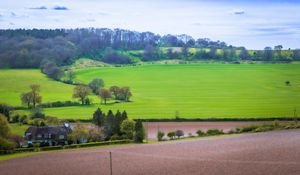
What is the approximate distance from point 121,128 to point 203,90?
1135 inches

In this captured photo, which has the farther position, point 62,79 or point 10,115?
point 62,79

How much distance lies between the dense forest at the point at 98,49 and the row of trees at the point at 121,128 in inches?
1466

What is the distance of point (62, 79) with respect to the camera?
70.3m

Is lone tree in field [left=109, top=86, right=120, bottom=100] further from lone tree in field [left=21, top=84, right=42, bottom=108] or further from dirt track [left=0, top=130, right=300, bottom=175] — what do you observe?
dirt track [left=0, top=130, right=300, bottom=175]

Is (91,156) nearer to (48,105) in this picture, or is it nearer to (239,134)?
(239,134)

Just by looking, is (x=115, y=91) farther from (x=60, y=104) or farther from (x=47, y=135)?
(x=47, y=135)

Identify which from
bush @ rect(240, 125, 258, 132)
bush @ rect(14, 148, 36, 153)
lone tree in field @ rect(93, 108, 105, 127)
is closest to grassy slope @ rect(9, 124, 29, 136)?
bush @ rect(14, 148, 36, 153)

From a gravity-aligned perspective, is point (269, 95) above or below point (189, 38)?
below

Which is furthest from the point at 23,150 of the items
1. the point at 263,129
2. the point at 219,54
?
the point at 219,54

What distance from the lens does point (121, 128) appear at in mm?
39781

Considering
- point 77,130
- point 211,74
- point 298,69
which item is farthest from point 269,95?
point 77,130

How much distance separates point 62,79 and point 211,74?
2341 cm

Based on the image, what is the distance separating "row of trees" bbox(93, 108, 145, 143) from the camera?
3856cm

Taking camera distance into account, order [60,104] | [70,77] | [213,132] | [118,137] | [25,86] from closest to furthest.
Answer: [118,137] → [213,132] → [60,104] → [25,86] → [70,77]
